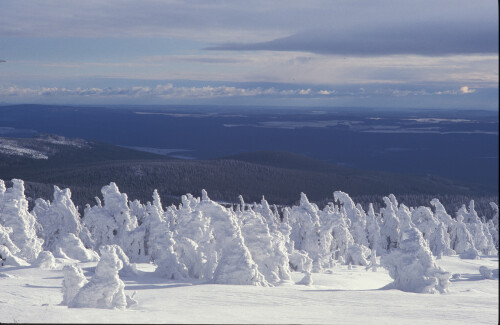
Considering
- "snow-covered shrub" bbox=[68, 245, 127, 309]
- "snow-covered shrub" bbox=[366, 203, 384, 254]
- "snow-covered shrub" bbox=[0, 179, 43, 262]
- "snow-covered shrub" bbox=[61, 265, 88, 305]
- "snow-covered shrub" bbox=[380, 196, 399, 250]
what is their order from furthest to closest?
1. "snow-covered shrub" bbox=[380, 196, 399, 250]
2. "snow-covered shrub" bbox=[366, 203, 384, 254]
3. "snow-covered shrub" bbox=[0, 179, 43, 262]
4. "snow-covered shrub" bbox=[61, 265, 88, 305]
5. "snow-covered shrub" bbox=[68, 245, 127, 309]

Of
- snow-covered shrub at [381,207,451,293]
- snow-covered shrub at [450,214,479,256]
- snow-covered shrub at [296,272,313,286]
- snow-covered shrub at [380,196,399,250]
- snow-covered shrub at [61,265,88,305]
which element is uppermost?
snow-covered shrub at [61,265,88,305]

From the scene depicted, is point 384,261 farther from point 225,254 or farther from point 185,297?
point 185,297

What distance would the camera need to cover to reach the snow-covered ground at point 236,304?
2114cm

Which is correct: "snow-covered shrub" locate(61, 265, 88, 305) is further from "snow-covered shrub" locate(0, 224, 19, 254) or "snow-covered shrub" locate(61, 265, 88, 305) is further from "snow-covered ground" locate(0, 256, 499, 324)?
"snow-covered shrub" locate(0, 224, 19, 254)

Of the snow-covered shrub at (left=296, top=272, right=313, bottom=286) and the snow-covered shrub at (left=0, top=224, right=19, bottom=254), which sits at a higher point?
the snow-covered shrub at (left=0, top=224, right=19, bottom=254)

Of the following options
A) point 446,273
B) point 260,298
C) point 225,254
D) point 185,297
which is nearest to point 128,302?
point 185,297

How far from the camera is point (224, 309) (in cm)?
2420

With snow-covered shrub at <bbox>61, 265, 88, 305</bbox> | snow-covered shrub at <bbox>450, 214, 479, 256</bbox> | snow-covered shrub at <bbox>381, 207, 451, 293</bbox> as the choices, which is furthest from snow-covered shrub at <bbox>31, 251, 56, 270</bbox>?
snow-covered shrub at <bbox>450, 214, 479, 256</bbox>

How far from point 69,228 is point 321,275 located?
84.6 feet

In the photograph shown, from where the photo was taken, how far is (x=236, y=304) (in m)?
26.5

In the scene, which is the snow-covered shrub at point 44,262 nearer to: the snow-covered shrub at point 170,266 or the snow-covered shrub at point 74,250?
the snow-covered shrub at point 170,266

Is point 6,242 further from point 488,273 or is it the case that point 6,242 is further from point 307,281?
point 488,273

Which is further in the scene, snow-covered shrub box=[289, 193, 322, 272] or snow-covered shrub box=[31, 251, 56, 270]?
snow-covered shrub box=[289, 193, 322, 272]

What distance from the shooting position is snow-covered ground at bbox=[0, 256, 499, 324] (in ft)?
69.4
